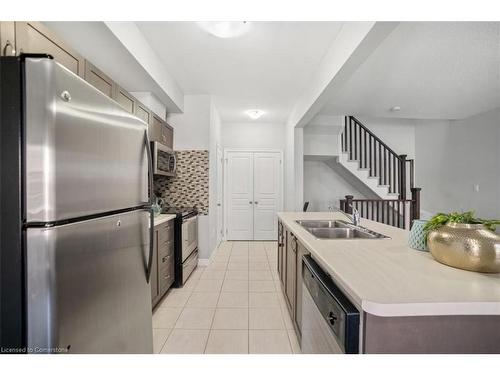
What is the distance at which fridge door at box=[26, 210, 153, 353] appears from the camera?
2.64 ft

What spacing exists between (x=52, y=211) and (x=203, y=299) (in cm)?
212

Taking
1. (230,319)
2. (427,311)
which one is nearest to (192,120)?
(230,319)

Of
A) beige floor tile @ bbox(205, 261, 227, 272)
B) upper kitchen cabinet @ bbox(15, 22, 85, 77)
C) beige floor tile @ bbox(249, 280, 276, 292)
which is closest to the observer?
upper kitchen cabinet @ bbox(15, 22, 85, 77)

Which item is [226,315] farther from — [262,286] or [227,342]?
[262,286]

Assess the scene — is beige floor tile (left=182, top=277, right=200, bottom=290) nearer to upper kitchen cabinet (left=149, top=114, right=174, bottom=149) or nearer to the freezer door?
upper kitchen cabinet (left=149, top=114, right=174, bottom=149)

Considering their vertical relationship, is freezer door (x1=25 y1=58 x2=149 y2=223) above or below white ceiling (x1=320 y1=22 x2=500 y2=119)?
below

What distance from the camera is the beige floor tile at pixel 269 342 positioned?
1785mm

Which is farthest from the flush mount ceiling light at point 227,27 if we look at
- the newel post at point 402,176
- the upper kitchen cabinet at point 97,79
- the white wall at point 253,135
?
the newel post at point 402,176

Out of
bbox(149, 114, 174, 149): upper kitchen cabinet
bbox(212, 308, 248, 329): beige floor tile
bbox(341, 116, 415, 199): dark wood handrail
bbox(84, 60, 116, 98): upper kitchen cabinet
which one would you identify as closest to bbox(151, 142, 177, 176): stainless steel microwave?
bbox(149, 114, 174, 149): upper kitchen cabinet

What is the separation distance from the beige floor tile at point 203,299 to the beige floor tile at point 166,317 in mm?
164

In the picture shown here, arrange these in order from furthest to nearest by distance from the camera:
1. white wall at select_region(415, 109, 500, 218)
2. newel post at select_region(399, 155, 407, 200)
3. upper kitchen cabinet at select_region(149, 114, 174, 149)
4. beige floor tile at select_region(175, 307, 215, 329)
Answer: newel post at select_region(399, 155, 407, 200) → white wall at select_region(415, 109, 500, 218) → upper kitchen cabinet at select_region(149, 114, 174, 149) → beige floor tile at select_region(175, 307, 215, 329)

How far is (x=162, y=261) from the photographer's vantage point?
2.51 metres

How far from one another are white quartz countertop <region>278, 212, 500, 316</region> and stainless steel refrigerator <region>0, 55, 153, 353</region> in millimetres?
992
